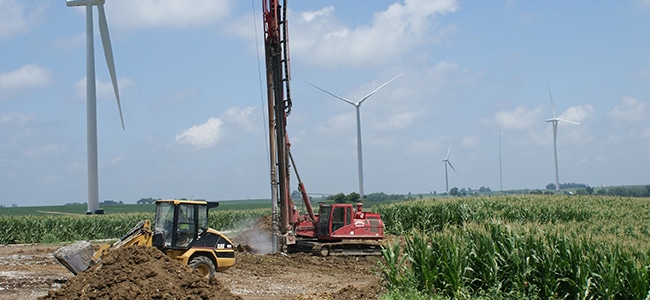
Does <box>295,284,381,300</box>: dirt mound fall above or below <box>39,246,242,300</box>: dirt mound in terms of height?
below

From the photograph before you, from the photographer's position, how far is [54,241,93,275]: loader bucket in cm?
1441

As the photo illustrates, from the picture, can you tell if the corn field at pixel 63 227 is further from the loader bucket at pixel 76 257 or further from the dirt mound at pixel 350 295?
the dirt mound at pixel 350 295

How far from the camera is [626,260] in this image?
1115cm

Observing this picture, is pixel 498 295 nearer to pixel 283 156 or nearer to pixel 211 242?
pixel 211 242

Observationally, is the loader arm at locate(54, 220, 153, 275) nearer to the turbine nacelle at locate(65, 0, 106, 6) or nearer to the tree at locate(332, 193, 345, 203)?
the tree at locate(332, 193, 345, 203)

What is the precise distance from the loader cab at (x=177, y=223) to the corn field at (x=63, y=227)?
639 inches

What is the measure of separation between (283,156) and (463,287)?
10.9m

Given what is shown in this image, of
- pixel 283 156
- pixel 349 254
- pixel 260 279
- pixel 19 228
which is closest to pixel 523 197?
pixel 349 254

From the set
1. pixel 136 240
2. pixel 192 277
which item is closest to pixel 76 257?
pixel 136 240

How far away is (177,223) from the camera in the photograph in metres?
15.7

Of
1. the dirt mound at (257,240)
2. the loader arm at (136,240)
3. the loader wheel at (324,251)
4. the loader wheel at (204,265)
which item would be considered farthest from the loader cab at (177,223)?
the dirt mound at (257,240)

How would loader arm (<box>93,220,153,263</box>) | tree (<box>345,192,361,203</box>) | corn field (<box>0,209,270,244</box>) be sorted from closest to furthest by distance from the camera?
loader arm (<box>93,220,153,263</box>) → tree (<box>345,192,361,203</box>) → corn field (<box>0,209,270,244</box>)

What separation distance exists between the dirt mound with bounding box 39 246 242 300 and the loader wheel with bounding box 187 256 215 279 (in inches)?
125

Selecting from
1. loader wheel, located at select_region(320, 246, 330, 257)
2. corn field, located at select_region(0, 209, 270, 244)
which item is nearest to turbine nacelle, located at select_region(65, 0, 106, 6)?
corn field, located at select_region(0, 209, 270, 244)
